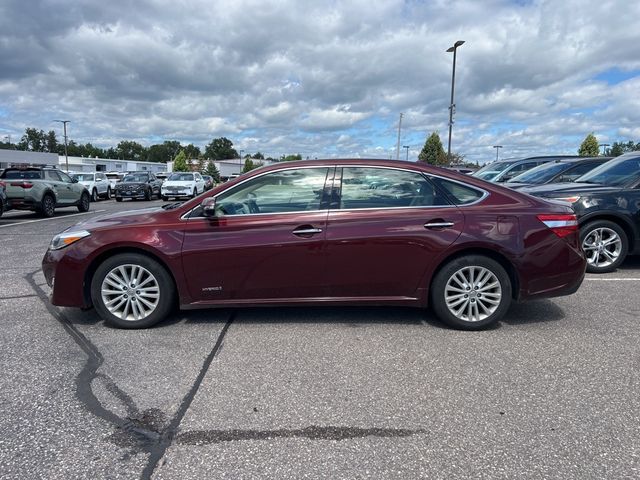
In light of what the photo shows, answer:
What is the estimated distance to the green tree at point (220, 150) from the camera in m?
171

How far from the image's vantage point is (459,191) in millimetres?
4527

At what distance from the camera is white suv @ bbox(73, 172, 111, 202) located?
26.6 meters

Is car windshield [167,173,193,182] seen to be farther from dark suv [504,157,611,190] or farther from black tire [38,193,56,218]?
dark suv [504,157,611,190]

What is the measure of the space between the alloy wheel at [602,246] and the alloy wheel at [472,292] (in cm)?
321

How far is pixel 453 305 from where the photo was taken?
4.42 m

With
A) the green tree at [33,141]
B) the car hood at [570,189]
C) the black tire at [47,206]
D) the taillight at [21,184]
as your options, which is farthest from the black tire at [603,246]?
the green tree at [33,141]

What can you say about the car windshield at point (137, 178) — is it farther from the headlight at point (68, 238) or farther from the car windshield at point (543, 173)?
the headlight at point (68, 238)

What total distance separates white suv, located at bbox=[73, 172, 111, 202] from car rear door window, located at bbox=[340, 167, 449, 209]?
25214mm

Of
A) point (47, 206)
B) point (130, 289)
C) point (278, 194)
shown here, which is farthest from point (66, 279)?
point (47, 206)

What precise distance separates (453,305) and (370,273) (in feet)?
2.76

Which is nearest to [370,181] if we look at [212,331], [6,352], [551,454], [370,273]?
[370,273]

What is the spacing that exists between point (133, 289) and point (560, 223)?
160 inches

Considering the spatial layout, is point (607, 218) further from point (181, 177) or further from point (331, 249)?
point (181, 177)

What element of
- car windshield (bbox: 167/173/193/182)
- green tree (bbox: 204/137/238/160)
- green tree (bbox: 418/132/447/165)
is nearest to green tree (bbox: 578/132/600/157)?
green tree (bbox: 418/132/447/165)
